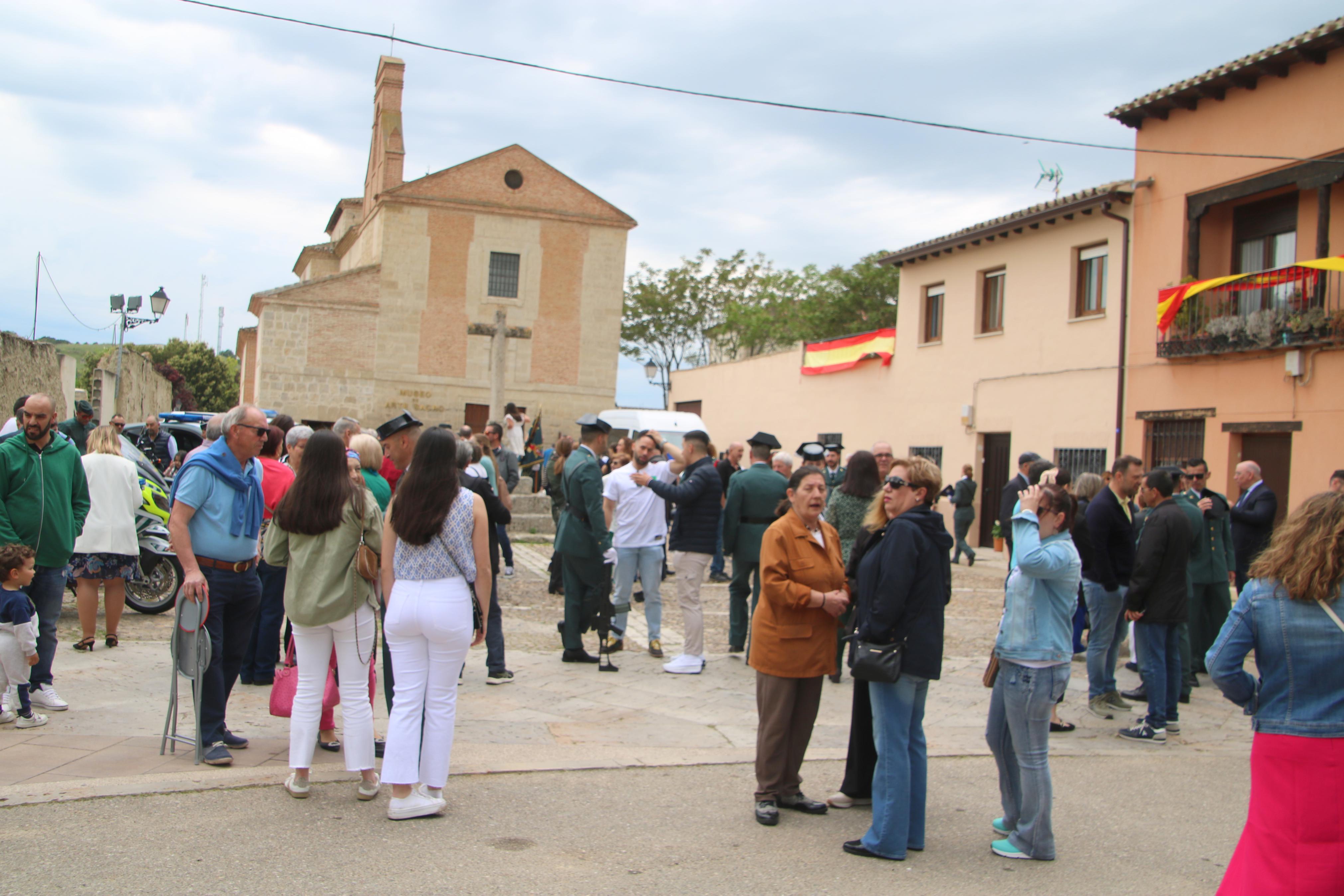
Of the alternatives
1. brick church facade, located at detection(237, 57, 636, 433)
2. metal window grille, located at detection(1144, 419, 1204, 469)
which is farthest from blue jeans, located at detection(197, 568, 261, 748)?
brick church facade, located at detection(237, 57, 636, 433)

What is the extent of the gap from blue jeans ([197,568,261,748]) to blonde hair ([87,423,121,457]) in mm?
3378

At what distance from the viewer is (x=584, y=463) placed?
826 cm

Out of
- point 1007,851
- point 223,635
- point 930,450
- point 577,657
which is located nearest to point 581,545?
point 577,657

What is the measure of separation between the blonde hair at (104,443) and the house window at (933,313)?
18.9m

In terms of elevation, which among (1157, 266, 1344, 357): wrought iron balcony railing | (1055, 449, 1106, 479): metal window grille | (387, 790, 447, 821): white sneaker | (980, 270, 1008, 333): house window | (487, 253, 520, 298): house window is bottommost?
(387, 790, 447, 821): white sneaker

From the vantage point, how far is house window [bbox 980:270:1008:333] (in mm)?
21906

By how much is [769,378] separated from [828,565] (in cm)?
2603

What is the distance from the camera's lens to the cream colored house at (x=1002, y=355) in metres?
19.0

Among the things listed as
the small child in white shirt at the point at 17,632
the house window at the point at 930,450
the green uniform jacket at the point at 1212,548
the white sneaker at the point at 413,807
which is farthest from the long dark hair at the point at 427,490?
the house window at the point at 930,450

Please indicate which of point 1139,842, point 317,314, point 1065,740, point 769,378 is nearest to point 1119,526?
point 1065,740

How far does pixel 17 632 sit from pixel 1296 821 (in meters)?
6.07

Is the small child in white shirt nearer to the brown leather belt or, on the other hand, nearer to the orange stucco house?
the brown leather belt

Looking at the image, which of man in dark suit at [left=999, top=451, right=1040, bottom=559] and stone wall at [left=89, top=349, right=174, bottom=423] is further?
stone wall at [left=89, top=349, right=174, bottom=423]

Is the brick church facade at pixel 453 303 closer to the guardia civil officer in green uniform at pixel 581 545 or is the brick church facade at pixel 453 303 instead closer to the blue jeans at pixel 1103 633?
the guardia civil officer in green uniform at pixel 581 545
